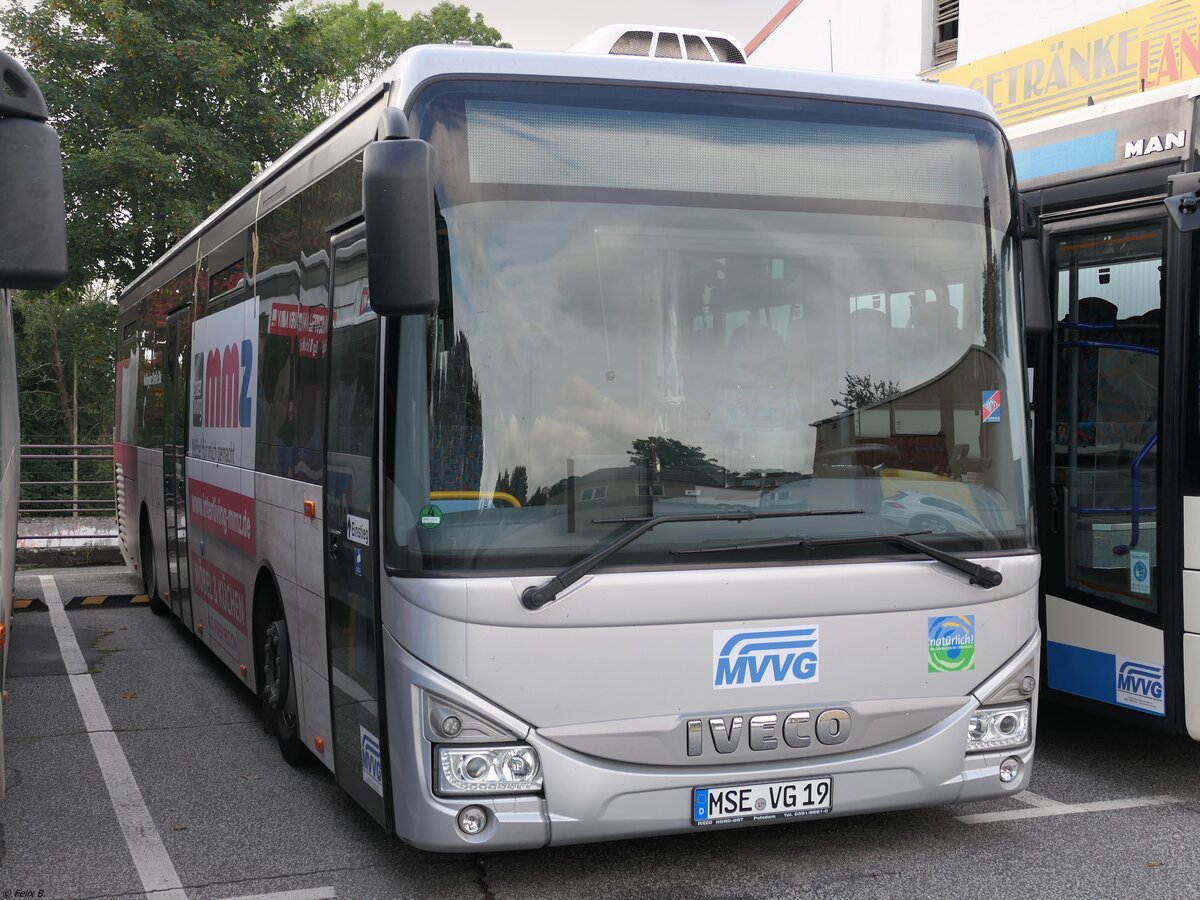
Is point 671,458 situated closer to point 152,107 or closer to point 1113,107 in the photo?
point 1113,107

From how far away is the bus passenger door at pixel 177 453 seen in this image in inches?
361

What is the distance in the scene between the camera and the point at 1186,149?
576cm

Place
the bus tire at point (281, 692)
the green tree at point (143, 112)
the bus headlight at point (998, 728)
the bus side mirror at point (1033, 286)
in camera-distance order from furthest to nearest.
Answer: the green tree at point (143, 112), the bus tire at point (281, 692), the bus side mirror at point (1033, 286), the bus headlight at point (998, 728)

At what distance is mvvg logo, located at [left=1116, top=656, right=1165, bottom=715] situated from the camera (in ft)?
19.1

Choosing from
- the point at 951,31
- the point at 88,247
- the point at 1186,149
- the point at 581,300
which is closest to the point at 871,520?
the point at 581,300

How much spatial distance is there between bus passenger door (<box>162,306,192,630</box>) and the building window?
1231 cm

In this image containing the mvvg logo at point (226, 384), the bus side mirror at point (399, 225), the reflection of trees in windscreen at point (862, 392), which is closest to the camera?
the bus side mirror at point (399, 225)

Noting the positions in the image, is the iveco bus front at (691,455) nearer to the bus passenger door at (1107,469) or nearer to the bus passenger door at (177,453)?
the bus passenger door at (1107,469)

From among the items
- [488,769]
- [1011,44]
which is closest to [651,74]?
[488,769]

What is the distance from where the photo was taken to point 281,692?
21.0 feet

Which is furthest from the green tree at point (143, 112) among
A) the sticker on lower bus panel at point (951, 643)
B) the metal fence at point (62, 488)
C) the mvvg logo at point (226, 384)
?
the sticker on lower bus panel at point (951, 643)

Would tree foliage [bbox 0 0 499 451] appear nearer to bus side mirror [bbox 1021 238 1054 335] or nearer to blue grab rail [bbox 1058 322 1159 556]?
blue grab rail [bbox 1058 322 1159 556]

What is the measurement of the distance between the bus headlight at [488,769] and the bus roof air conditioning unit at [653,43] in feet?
9.03

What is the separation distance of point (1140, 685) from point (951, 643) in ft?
5.80
